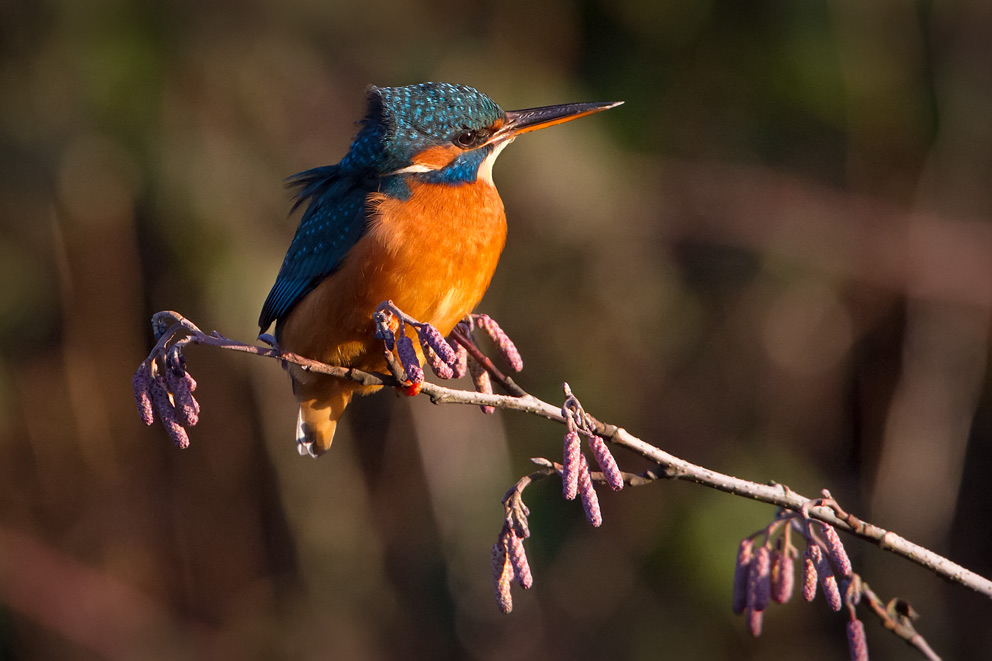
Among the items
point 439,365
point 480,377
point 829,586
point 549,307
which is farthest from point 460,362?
point 549,307

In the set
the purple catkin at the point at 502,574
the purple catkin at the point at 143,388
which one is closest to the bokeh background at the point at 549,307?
the purple catkin at the point at 143,388

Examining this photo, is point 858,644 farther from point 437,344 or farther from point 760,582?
point 437,344

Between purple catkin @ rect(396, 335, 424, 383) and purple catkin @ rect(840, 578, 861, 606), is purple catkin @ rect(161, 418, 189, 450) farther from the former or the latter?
purple catkin @ rect(840, 578, 861, 606)

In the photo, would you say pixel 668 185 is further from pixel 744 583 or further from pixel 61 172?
pixel 744 583

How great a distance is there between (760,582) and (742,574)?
4 cm

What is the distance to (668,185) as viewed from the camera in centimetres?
419

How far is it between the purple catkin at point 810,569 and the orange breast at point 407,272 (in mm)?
987

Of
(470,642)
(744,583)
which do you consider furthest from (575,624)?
(744,583)

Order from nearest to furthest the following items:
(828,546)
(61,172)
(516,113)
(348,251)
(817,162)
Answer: (828,546)
(348,251)
(516,113)
(61,172)
(817,162)

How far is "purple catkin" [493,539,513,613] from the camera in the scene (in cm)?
137

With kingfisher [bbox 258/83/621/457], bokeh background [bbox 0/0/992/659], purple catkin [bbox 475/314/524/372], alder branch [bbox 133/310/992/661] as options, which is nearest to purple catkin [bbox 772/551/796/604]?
alder branch [bbox 133/310/992/661]

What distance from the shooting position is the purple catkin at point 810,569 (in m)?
1.36

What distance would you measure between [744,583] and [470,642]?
10.1ft

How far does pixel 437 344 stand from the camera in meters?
1.38
